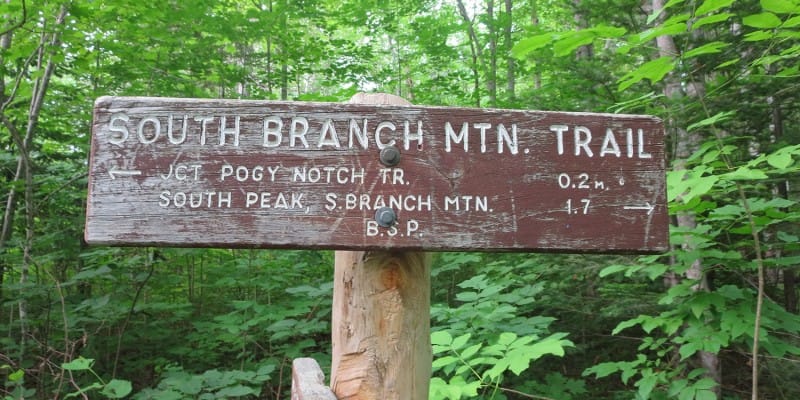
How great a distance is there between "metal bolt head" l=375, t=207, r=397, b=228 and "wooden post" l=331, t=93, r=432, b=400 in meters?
0.17

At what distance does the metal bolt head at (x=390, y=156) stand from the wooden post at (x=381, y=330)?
231 mm

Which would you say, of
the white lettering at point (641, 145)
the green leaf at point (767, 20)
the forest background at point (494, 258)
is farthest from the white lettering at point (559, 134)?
the green leaf at point (767, 20)

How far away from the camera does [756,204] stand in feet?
7.74

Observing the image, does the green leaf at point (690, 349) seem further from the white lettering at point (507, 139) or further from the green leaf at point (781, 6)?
the white lettering at point (507, 139)

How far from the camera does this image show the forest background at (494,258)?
2.40m

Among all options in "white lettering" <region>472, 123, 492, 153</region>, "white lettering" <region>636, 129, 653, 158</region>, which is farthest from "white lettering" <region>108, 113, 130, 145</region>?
"white lettering" <region>636, 129, 653, 158</region>

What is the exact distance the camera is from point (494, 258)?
5.08 m

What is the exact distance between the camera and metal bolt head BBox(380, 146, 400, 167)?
1.27 meters

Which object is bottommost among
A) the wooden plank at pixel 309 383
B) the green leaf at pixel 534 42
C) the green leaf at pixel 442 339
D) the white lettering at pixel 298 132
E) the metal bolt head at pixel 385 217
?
the green leaf at pixel 442 339

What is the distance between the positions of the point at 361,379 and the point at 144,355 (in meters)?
5.09

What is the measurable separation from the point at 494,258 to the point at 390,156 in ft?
13.1

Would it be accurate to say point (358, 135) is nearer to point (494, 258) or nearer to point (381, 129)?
point (381, 129)

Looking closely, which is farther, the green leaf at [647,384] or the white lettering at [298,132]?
the green leaf at [647,384]

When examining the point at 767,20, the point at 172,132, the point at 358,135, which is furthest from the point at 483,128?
the point at 767,20
